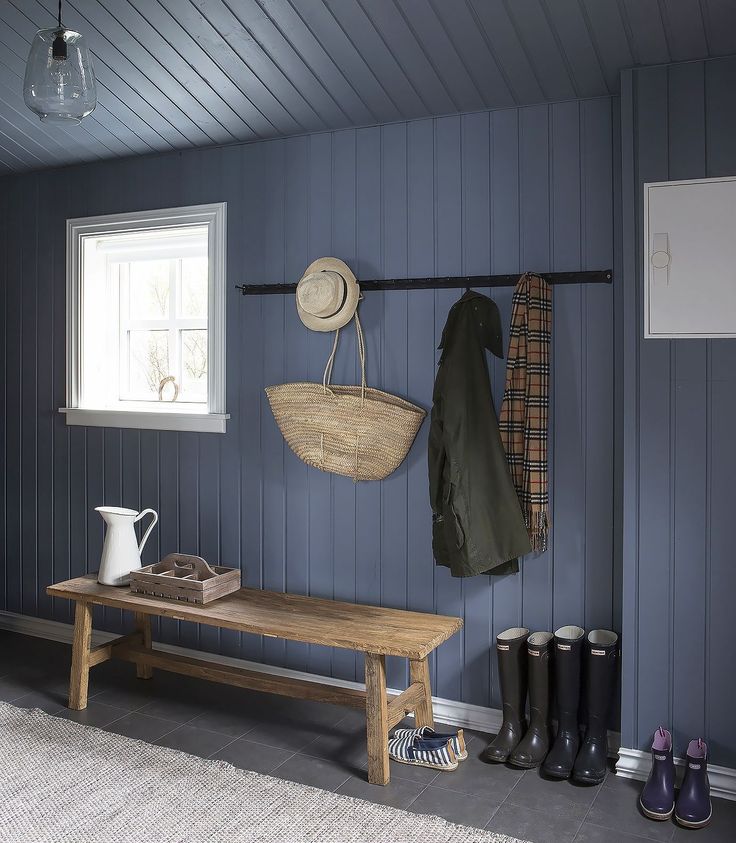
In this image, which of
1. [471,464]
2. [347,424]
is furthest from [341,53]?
[471,464]

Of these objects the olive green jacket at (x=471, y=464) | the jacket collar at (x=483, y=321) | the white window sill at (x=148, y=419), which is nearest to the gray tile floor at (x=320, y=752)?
the olive green jacket at (x=471, y=464)

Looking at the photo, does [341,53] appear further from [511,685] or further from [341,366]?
[511,685]

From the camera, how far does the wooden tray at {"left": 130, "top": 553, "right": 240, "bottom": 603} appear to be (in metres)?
3.08

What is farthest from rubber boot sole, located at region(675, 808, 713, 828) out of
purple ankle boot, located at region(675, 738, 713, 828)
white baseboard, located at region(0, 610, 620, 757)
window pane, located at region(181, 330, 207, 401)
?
window pane, located at region(181, 330, 207, 401)

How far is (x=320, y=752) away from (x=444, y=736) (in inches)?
17.1

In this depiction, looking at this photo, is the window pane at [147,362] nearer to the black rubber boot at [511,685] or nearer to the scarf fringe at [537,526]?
the scarf fringe at [537,526]

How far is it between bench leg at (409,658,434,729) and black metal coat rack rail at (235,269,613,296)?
1.38m

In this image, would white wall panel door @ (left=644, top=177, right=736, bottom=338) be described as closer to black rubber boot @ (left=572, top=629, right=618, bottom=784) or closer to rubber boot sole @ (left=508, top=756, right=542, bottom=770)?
black rubber boot @ (left=572, top=629, right=618, bottom=784)

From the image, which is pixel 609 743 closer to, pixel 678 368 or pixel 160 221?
pixel 678 368

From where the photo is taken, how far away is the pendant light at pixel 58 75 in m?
2.00

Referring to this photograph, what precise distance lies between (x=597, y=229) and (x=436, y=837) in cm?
200

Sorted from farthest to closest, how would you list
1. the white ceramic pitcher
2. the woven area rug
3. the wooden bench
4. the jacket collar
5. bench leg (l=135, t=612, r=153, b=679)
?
bench leg (l=135, t=612, r=153, b=679) → the white ceramic pitcher → the jacket collar → the wooden bench → the woven area rug

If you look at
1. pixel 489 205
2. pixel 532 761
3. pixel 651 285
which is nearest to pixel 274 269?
pixel 489 205

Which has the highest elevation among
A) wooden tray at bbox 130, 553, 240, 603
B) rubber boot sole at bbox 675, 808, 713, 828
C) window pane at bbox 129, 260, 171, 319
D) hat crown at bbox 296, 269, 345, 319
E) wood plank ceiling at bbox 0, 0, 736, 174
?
wood plank ceiling at bbox 0, 0, 736, 174
